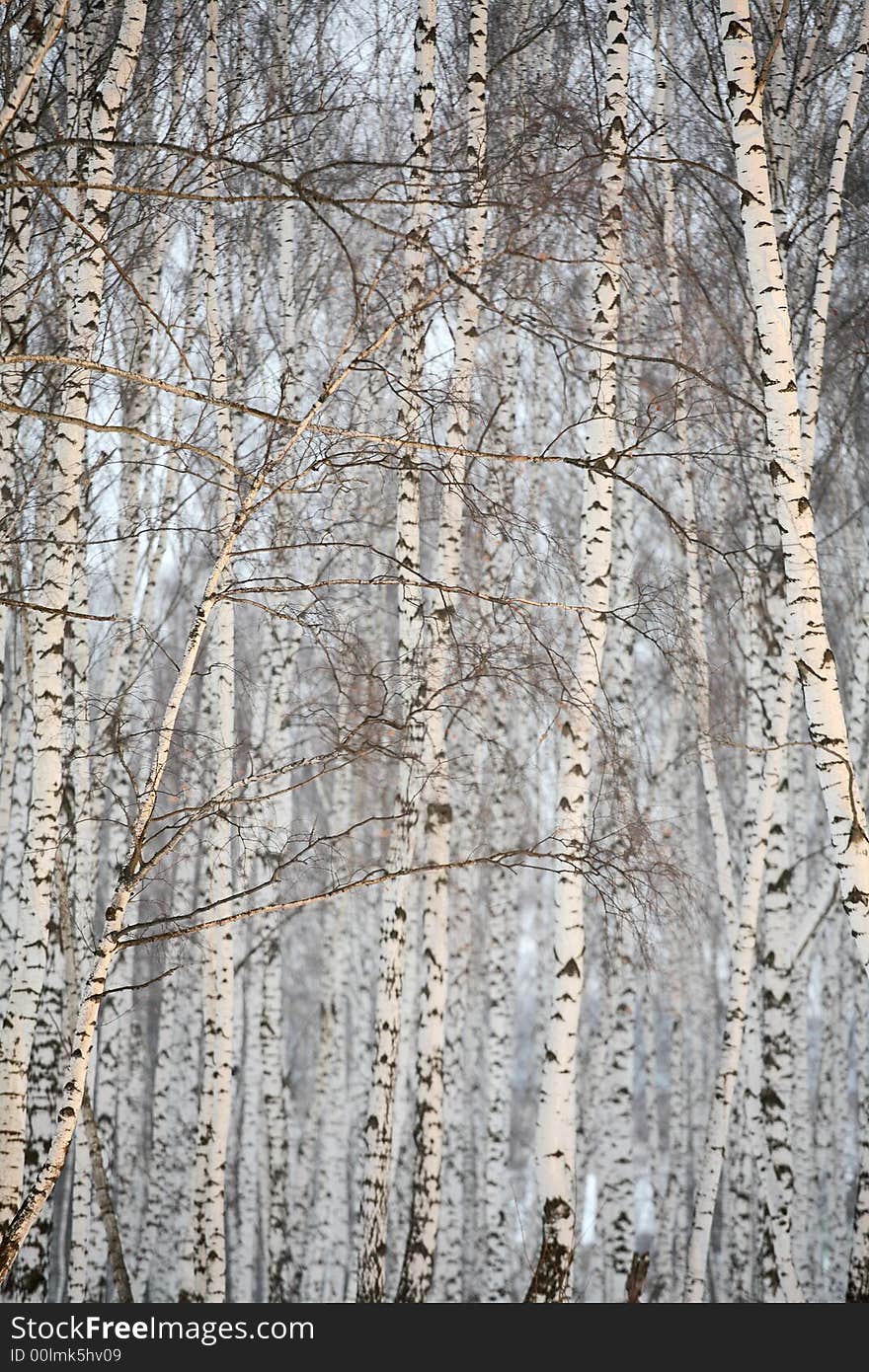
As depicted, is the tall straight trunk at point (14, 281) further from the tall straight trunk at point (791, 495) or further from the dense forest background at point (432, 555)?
the tall straight trunk at point (791, 495)

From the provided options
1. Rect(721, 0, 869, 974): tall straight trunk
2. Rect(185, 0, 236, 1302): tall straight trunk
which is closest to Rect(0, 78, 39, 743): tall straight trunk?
Rect(185, 0, 236, 1302): tall straight trunk

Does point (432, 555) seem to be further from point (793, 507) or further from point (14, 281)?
point (793, 507)

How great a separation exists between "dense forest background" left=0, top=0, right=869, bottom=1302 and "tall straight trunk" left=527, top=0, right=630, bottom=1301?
0.03 metres

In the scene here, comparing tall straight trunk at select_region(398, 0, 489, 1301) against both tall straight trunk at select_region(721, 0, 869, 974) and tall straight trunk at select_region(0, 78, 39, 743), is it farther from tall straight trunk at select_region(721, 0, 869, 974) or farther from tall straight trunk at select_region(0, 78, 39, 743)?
tall straight trunk at select_region(0, 78, 39, 743)

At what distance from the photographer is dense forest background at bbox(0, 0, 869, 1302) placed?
526 cm

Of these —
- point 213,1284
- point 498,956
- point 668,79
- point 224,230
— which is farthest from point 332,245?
point 213,1284

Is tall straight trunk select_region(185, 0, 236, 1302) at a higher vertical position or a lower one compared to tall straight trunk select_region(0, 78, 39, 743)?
lower

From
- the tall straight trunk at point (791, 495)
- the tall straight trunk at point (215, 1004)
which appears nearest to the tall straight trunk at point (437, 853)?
the tall straight trunk at point (215, 1004)

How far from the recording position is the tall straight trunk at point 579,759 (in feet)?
20.0

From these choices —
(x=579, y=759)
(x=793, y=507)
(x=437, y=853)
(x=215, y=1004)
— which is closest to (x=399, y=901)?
(x=437, y=853)

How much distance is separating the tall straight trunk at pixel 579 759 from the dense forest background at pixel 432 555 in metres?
0.03

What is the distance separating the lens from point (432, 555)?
15.0 m

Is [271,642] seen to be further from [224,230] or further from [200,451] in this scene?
[200,451]

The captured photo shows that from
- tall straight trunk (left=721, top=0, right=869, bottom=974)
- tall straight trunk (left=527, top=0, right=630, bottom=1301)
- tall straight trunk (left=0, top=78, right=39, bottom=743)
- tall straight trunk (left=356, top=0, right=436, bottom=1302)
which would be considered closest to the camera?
tall straight trunk (left=721, top=0, right=869, bottom=974)
